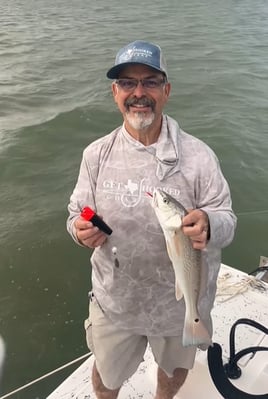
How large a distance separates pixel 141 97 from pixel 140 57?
0.26 meters

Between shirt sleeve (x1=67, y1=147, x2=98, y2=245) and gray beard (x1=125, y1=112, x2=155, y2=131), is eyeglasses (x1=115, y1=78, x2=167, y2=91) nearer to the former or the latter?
gray beard (x1=125, y1=112, x2=155, y2=131)

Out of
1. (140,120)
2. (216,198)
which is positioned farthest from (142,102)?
(216,198)

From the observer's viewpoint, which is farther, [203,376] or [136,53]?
[203,376]

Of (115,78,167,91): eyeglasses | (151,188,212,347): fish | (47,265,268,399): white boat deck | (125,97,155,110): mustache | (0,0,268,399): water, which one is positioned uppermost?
(115,78,167,91): eyeglasses

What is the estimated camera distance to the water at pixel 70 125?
20.7ft

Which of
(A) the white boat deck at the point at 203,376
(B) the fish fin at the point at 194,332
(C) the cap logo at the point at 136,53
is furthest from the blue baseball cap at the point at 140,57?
(A) the white boat deck at the point at 203,376

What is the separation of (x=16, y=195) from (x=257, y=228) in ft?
15.4

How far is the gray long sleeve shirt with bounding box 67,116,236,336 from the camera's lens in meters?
2.95

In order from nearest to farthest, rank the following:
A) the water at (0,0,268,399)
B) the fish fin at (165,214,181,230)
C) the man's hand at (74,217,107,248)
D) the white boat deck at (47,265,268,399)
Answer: the fish fin at (165,214,181,230)
the man's hand at (74,217,107,248)
the white boat deck at (47,265,268,399)
the water at (0,0,268,399)

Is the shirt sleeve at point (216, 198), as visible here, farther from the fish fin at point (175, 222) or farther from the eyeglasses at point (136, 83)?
the eyeglasses at point (136, 83)

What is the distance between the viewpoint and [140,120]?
9.92ft

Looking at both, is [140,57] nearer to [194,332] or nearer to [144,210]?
[144,210]

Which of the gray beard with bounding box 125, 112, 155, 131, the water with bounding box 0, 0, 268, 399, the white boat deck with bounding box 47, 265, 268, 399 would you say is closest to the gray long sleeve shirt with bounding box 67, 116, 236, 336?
the gray beard with bounding box 125, 112, 155, 131

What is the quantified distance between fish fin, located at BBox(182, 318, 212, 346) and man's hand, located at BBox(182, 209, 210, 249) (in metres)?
0.56
